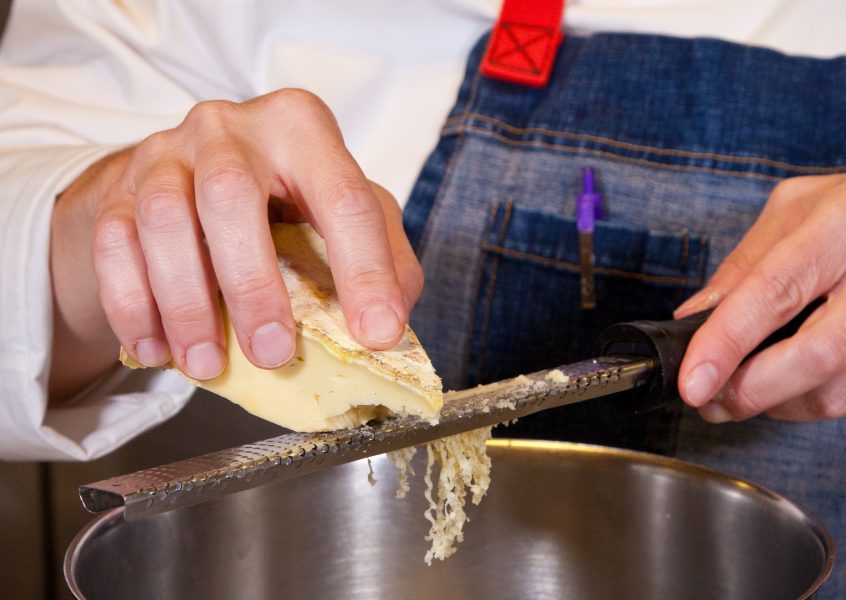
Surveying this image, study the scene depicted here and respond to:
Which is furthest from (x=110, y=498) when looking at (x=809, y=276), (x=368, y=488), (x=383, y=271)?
(x=809, y=276)

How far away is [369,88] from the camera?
42.9 inches

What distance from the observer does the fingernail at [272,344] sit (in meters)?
0.54

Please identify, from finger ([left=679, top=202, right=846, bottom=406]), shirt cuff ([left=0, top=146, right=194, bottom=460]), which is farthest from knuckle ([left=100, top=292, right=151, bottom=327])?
finger ([left=679, top=202, right=846, bottom=406])

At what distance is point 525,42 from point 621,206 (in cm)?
20

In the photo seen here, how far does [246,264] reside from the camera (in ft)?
1.77

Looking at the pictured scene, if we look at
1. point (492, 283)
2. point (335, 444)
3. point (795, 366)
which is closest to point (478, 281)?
point (492, 283)

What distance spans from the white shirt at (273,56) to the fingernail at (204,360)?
0.39 metres

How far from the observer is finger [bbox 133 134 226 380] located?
56 centimetres

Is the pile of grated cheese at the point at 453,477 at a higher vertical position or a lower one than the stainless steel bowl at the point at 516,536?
higher

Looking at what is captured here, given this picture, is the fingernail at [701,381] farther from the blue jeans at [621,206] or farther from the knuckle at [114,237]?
the knuckle at [114,237]

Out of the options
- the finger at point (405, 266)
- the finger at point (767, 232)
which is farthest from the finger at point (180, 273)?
the finger at point (767, 232)

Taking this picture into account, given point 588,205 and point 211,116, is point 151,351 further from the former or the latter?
point 588,205

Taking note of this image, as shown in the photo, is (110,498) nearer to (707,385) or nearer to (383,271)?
(383,271)

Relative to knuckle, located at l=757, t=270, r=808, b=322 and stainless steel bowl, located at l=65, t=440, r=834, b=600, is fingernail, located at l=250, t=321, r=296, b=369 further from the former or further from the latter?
knuckle, located at l=757, t=270, r=808, b=322
